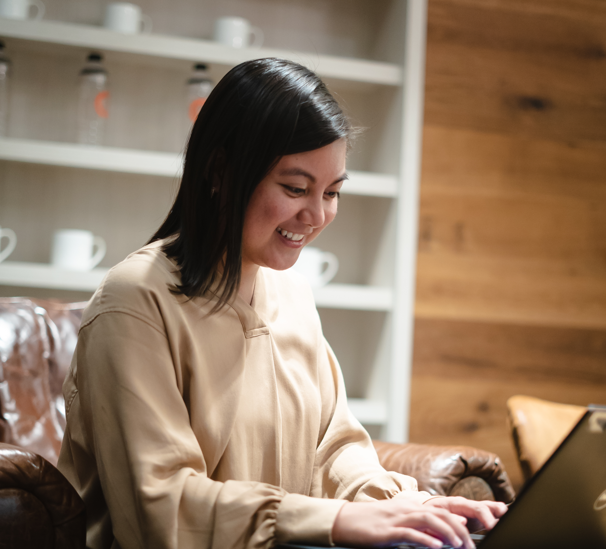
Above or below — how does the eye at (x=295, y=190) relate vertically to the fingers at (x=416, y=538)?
above

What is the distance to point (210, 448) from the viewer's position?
0.94 m

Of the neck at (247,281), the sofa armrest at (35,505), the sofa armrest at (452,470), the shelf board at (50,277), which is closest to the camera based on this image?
the sofa armrest at (35,505)

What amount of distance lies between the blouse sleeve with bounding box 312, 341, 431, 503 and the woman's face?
29 cm

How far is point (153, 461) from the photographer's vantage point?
819 millimetres

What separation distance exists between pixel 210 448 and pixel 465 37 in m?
1.93

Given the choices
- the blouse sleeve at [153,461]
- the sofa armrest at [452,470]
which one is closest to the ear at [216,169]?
the blouse sleeve at [153,461]

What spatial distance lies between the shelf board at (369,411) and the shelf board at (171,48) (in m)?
1.10

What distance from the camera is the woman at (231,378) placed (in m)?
0.80

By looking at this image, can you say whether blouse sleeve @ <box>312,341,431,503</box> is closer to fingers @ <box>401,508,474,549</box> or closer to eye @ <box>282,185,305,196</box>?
fingers @ <box>401,508,474,549</box>

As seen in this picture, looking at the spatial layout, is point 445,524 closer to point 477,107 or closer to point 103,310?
point 103,310

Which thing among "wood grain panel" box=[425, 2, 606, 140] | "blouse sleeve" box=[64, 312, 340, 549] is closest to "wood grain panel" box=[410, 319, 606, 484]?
"wood grain panel" box=[425, 2, 606, 140]

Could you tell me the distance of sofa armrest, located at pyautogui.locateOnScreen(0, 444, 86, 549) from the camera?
0.85 m

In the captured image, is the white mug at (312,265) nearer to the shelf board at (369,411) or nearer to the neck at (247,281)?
the shelf board at (369,411)

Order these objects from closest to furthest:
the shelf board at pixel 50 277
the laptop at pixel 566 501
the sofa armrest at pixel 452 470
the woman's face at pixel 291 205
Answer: the laptop at pixel 566 501, the woman's face at pixel 291 205, the sofa armrest at pixel 452 470, the shelf board at pixel 50 277
